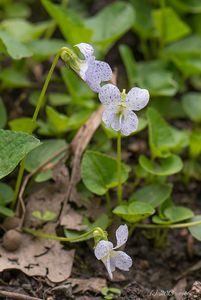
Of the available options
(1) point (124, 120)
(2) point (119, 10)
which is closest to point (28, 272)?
(1) point (124, 120)

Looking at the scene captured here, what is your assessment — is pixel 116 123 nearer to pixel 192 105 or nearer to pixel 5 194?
pixel 5 194

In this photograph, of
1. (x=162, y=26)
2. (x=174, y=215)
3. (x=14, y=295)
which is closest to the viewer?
(x=14, y=295)

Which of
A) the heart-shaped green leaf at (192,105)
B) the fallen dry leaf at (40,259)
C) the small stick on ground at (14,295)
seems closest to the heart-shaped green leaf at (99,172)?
the fallen dry leaf at (40,259)

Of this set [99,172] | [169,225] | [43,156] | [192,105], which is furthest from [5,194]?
[192,105]

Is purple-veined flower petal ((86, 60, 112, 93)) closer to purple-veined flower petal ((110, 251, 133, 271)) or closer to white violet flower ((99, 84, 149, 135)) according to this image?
white violet flower ((99, 84, 149, 135))

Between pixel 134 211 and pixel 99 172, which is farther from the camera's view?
pixel 99 172

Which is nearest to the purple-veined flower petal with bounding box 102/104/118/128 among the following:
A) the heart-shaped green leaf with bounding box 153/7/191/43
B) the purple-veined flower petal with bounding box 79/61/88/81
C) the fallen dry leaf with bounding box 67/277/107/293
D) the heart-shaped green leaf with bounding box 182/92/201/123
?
the purple-veined flower petal with bounding box 79/61/88/81
